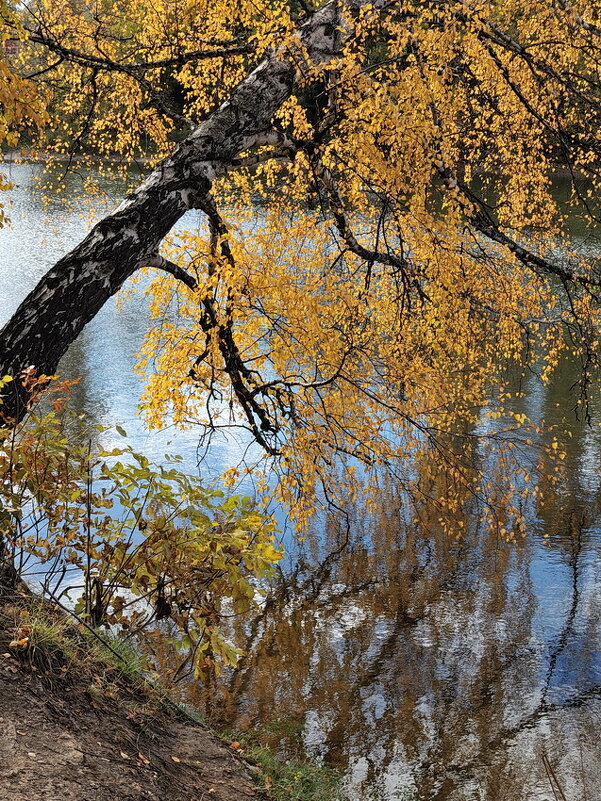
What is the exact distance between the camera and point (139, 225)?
4.41m

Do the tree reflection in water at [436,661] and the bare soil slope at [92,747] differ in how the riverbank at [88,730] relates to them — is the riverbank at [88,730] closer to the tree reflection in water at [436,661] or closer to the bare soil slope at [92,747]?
the bare soil slope at [92,747]

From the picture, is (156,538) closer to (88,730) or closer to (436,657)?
(88,730)

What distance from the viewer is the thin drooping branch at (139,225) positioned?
13.3 ft

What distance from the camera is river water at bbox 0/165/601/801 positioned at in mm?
5789

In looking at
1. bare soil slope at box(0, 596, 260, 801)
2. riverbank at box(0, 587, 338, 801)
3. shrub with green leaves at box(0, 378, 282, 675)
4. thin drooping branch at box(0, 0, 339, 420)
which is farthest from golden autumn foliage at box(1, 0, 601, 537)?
bare soil slope at box(0, 596, 260, 801)

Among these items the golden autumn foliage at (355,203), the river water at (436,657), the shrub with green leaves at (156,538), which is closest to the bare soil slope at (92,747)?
the shrub with green leaves at (156,538)

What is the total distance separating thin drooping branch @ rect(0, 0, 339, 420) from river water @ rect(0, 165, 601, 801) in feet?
9.87

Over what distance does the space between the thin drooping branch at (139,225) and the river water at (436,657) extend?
9.87 ft

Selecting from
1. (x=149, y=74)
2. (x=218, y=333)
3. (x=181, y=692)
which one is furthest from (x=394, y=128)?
(x=149, y=74)

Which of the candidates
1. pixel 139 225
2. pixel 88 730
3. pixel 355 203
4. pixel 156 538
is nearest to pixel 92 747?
pixel 88 730

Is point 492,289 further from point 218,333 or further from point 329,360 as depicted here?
point 218,333

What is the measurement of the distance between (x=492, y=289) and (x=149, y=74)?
572 centimetres

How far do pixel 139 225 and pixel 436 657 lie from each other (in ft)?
14.5

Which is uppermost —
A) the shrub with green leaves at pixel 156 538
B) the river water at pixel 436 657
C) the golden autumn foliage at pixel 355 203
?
the golden autumn foliage at pixel 355 203
